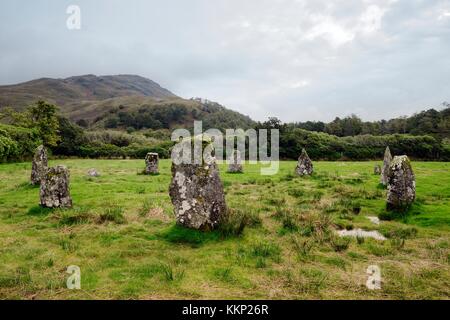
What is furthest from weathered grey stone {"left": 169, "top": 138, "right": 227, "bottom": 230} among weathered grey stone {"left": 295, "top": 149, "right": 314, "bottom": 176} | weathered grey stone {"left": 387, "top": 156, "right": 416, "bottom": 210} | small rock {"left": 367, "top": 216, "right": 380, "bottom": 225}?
weathered grey stone {"left": 295, "top": 149, "right": 314, "bottom": 176}

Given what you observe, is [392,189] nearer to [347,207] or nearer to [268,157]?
[347,207]

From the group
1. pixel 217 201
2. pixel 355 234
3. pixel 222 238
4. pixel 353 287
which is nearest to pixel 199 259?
pixel 222 238

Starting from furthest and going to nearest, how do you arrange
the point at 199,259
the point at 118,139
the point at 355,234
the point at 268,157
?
the point at 118,139 → the point at 268,157 → the point at 355,234 → the point at 199,259

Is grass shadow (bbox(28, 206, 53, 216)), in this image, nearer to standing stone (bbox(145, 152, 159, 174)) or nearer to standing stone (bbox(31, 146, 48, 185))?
standing stone (bbox(31, 146, 48, 185))

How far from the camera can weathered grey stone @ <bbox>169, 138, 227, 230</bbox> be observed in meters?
10.6

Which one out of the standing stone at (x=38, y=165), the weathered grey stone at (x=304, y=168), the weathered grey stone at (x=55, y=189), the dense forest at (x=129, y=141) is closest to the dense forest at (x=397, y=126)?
the dense forest at (x=129, y=141)

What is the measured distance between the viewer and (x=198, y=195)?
1070cm

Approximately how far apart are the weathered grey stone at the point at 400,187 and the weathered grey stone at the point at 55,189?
1283 cm

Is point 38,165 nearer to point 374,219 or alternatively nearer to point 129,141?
point 374,219

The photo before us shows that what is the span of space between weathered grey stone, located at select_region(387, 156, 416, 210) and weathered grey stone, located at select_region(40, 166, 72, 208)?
12.8 m

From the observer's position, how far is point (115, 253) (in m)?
8.83

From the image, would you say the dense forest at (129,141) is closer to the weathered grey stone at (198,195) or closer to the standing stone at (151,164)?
the standing stone at (151,164)

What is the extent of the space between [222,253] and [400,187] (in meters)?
8.73
